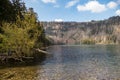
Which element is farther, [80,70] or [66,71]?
[80,70]

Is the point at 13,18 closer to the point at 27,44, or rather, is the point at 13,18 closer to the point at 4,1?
the point at 4,1

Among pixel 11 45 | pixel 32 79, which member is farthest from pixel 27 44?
pixel 32 79

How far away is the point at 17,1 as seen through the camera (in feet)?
279

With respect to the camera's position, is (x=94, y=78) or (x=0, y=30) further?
(x=0, y=30)

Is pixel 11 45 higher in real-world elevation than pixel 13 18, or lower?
lower

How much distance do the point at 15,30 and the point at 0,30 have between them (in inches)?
200

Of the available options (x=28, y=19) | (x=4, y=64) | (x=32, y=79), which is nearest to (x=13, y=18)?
(x=28, y=19)

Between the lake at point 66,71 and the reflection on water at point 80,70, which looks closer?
the lake at point 66,71

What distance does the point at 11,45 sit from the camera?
195 ft

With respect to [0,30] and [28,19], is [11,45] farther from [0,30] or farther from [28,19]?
[28,19]

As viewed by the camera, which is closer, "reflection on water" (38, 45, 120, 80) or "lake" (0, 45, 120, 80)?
"lake" (0, 45, 120, 80)

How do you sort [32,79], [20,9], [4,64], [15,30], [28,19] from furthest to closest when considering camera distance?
[20,9]
[28,19]
[15,30]
[4,64]
[32,79]

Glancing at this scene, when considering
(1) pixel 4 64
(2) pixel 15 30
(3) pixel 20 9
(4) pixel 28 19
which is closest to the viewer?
(1) pixel 4 64

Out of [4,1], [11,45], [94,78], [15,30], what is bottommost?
[94,78]
